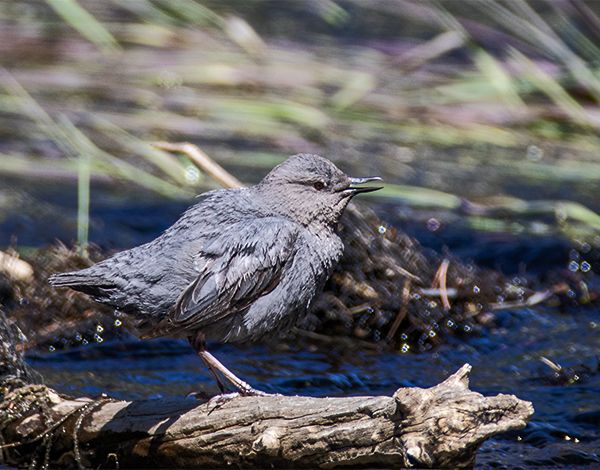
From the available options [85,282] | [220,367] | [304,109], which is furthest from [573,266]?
[85,282]

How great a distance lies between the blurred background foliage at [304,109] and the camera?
695 cm

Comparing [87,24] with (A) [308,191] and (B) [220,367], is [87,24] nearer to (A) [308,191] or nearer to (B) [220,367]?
(A) [308,191]

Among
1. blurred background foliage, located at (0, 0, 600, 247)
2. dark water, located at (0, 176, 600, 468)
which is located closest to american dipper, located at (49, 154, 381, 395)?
dark water, located at (0, 176, 600, 468)

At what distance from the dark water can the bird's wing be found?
3.78 ft

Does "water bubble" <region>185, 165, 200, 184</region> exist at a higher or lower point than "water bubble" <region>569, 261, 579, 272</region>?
higher

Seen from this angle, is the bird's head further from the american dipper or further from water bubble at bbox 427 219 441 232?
water bubble at bbox 427 219 441 232

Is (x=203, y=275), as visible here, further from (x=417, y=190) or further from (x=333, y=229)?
(x=417, y=190)

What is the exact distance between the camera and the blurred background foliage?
6.95 m

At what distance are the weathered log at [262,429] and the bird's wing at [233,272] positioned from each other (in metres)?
0.38

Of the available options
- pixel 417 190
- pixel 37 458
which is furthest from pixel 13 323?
pixel 417 190

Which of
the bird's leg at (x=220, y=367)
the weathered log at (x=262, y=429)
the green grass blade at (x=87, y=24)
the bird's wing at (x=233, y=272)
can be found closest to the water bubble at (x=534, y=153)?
the green grass blade at (x=87, y=24)

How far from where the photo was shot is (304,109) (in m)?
7.71

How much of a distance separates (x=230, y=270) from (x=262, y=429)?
701 mm

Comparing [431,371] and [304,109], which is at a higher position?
[304,109]
